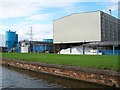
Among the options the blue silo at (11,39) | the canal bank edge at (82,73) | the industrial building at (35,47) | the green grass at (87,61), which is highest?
the blue silo at (11,39)

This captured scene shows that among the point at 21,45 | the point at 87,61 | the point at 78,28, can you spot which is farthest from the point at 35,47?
the point at 87,61

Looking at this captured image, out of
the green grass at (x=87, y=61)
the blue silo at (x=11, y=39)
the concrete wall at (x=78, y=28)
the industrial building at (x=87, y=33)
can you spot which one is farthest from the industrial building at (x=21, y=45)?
the green grass at (x=87, y=61)

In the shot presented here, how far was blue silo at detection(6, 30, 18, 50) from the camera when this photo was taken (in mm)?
78375

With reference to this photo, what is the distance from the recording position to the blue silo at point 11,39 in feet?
257

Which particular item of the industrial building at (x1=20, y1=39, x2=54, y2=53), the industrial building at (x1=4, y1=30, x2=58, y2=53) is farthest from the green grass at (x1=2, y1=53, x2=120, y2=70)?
the industrial building at (x1=4, y1=30, x2=58, y2=53)

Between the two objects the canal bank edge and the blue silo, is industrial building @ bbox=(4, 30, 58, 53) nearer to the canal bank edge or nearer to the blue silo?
the blue silo

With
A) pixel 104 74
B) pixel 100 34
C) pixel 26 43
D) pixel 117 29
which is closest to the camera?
pixel 104 74

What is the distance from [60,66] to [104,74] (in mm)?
5549

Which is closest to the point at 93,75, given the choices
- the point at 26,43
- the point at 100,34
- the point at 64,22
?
the point at 100,34

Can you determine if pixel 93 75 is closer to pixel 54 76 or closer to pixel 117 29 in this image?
pixel 54 76

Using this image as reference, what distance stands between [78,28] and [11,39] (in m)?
29.1

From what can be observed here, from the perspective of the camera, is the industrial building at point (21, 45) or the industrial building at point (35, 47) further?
the industrial building at point (21, 45)

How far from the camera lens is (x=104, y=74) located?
15.3 m

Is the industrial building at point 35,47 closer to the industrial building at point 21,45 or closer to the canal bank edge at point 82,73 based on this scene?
the industrial building at point 21,45
